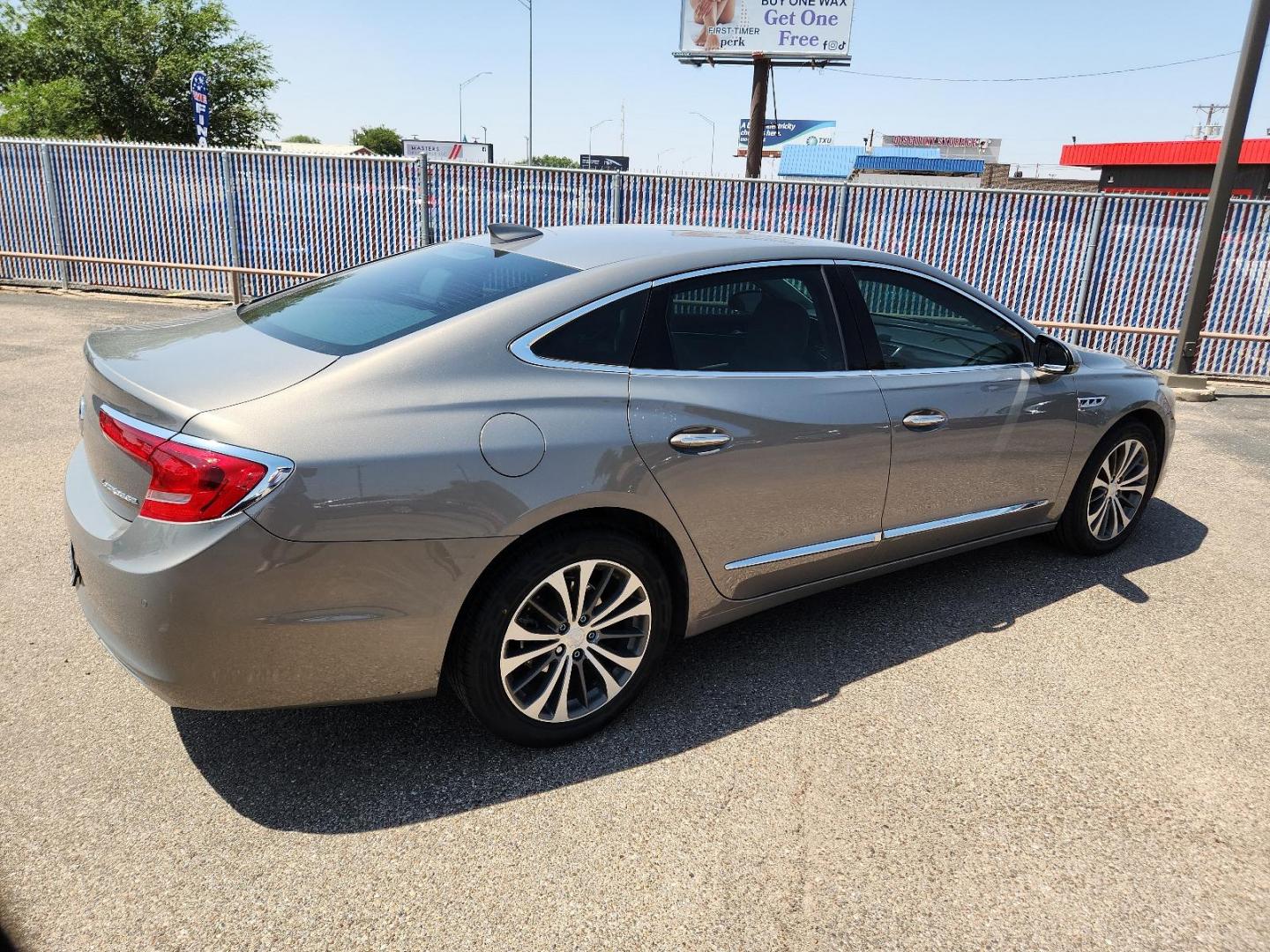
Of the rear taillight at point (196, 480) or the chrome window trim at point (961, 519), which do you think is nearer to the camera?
the rear taillight at point (196, 480)

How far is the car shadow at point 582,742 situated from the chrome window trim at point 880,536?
0.43m

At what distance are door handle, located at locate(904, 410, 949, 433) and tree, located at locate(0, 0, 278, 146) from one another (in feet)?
105

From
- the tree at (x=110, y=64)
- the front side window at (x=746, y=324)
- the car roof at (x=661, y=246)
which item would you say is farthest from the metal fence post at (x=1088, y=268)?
the tree at (x=110, y=64)

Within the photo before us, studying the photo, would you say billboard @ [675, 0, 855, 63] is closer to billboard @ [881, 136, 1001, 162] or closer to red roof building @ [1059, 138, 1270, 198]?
red roof building @ [1059, 138, 1270, 198]

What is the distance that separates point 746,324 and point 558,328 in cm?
84

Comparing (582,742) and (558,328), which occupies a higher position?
(558,328)

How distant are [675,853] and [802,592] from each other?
131 centimetres

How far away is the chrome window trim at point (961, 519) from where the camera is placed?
3.81 m

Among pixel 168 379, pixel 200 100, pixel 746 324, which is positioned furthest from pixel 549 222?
pixel 168 379

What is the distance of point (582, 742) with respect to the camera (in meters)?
3.08

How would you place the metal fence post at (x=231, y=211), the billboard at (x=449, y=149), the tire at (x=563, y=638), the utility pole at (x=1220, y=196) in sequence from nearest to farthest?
the tire at (x=563, y=638) → the utility pole at (x=1220, y=196) → the metal fence post at (x=231, y=211) → the billboard at (x=449, y=149)

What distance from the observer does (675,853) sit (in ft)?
8.48

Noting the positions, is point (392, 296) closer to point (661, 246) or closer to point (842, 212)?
point (661, 246)

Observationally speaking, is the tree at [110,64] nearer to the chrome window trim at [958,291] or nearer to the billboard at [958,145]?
the chrome window trim at [958,291]
